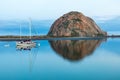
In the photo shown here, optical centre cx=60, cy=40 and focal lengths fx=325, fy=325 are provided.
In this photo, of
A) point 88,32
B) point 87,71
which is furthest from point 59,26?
point 87,71

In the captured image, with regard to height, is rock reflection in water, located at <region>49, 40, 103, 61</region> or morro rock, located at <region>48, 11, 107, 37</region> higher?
morro rock, located at <region>48, 11, 107, 37</region>

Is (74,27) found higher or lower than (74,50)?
higher

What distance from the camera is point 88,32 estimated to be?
589ft

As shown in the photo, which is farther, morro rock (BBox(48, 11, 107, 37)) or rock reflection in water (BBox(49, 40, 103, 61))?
morro rock (BBox(48, 11, 107, 37))

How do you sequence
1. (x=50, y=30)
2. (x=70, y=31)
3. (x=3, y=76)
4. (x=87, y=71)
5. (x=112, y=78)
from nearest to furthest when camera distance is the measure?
(x=112, y=78), (x=3, y=76), (x=87, y=71), (x=70, y=31), (x=50, y=30)

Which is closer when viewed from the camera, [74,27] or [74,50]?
[74,50]

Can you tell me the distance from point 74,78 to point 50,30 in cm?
16111

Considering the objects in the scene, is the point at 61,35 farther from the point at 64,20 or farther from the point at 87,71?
the point at 87,71

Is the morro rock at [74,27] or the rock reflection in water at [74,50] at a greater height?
the morro rock at [74,27]

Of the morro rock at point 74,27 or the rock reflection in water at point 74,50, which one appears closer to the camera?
the rock reflection in water at point 74,50

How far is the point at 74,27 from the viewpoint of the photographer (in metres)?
179

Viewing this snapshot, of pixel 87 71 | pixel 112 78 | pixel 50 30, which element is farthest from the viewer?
pixel 50 30

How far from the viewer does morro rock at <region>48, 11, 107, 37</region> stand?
176750 mm

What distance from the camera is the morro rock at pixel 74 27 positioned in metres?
177
